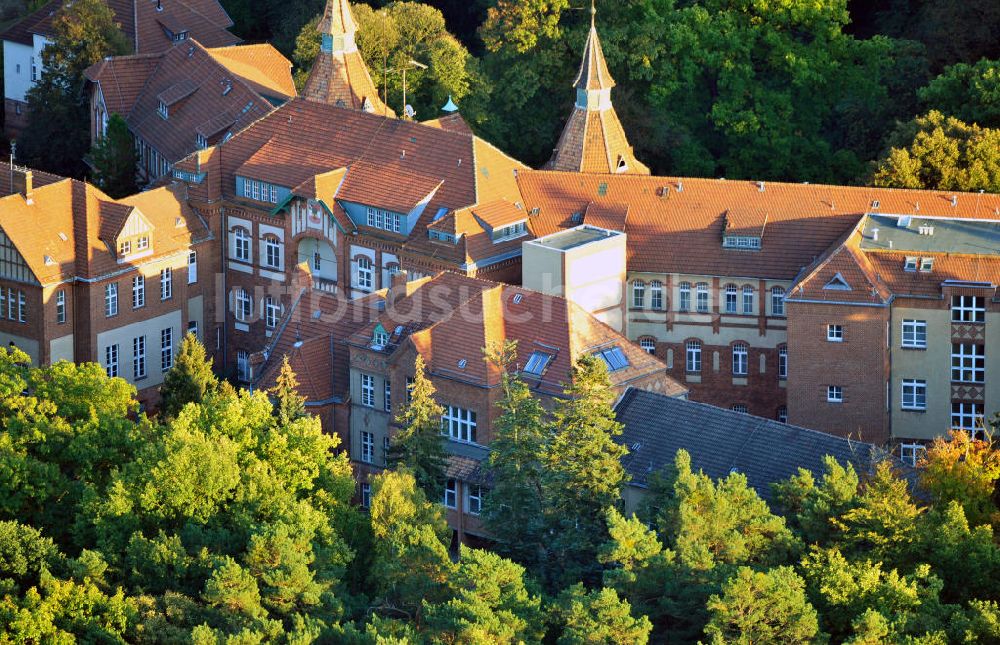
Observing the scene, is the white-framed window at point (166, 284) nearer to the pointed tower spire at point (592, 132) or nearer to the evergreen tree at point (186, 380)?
the evergreen tree at point (186, 380)

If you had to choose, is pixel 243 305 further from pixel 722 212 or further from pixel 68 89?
pixel 68 89

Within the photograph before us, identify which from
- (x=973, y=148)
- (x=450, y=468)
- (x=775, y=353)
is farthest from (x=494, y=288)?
(x=973, y=148)

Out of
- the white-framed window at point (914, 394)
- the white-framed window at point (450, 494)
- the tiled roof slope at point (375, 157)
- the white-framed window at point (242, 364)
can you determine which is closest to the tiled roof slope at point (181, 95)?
the tiled roof slope at point (375, 157)

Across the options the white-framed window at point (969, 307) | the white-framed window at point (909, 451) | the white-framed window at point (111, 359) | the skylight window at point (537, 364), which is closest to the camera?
the skylight window at point (537, 364)

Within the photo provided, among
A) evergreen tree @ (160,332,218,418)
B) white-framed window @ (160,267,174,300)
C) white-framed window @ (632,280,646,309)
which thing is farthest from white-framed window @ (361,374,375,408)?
white-framed window @ (160,267,174,300)

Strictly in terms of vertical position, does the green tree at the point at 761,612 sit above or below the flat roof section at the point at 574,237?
below

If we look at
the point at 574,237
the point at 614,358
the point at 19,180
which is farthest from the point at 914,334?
the point at 19,180

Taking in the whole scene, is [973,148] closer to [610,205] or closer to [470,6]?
[610,205]
